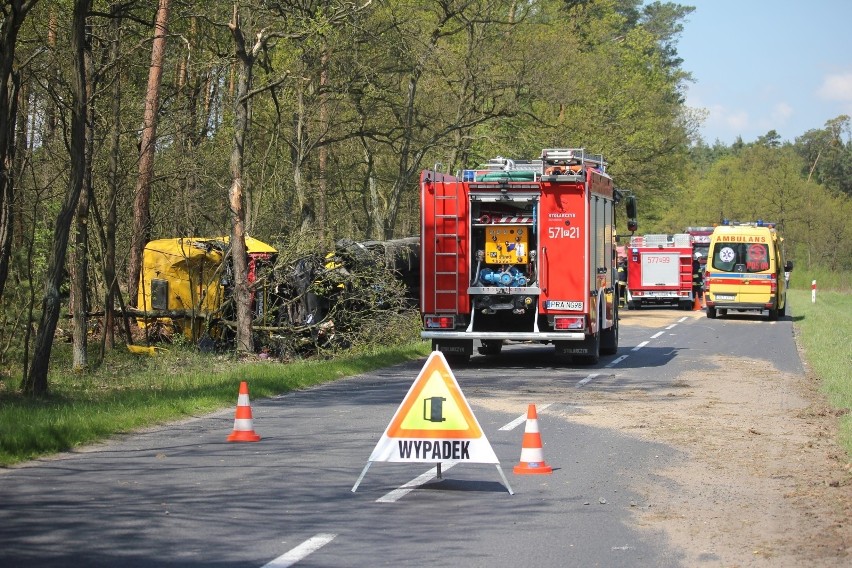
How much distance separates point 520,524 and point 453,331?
12.3 m

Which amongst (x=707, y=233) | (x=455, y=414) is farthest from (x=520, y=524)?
(x=707, y=233)

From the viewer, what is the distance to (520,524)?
26.0 feet

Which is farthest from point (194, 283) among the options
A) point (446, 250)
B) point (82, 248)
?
point (446, 250)

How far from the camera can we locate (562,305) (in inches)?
781

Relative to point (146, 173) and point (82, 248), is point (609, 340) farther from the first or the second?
point (82, 248)

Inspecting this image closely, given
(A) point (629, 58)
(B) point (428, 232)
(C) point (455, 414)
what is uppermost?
(A) point (629, 58)

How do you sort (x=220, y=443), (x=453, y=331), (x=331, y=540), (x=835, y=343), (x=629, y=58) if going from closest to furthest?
(x=331, y=540), (x=220, y=443), (x=453, y=331), (x=835, y=343), (x=629, y=58)

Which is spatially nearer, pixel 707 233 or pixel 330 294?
pixel 330 294

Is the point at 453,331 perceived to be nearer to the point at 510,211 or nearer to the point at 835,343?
the point at 510,211

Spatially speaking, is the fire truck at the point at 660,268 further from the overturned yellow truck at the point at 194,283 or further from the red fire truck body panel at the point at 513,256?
the red fire truck body panel at the point at 513,256

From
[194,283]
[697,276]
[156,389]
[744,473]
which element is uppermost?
[697,276]

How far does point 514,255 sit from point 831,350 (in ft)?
26.3

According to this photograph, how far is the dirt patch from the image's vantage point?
745 centimetres

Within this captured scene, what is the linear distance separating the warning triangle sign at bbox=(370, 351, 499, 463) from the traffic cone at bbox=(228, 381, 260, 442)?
2700mm
